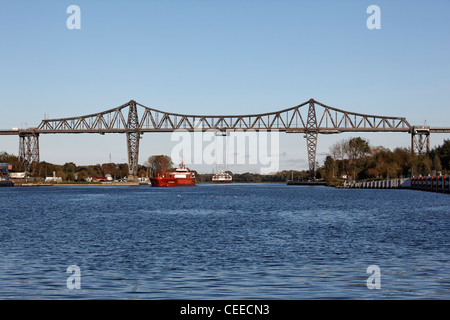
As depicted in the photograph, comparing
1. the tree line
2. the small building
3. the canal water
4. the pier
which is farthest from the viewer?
the small building

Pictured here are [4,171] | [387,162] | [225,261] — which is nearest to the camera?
[225,261]

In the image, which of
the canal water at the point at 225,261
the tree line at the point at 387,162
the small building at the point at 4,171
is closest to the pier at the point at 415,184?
the tree line at the point at 387,162

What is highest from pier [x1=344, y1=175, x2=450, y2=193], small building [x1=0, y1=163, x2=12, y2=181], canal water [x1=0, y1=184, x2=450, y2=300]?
small building [x1=0, y1=163, x2=12, y2=181]

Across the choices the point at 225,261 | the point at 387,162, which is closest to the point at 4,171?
the point at 387,162

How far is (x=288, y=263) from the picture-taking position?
70.5ft

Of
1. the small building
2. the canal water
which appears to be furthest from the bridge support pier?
the canal water

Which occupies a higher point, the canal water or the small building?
the small building

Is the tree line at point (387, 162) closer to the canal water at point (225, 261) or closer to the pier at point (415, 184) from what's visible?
the pier at point (415, 184)

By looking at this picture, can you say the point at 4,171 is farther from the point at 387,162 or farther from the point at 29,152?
the point at 387,162

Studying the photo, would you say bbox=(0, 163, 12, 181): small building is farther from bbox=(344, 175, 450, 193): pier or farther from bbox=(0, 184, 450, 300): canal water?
bbox=(0, 184, 450, 300): canal water

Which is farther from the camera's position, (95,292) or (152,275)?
(152,275)
